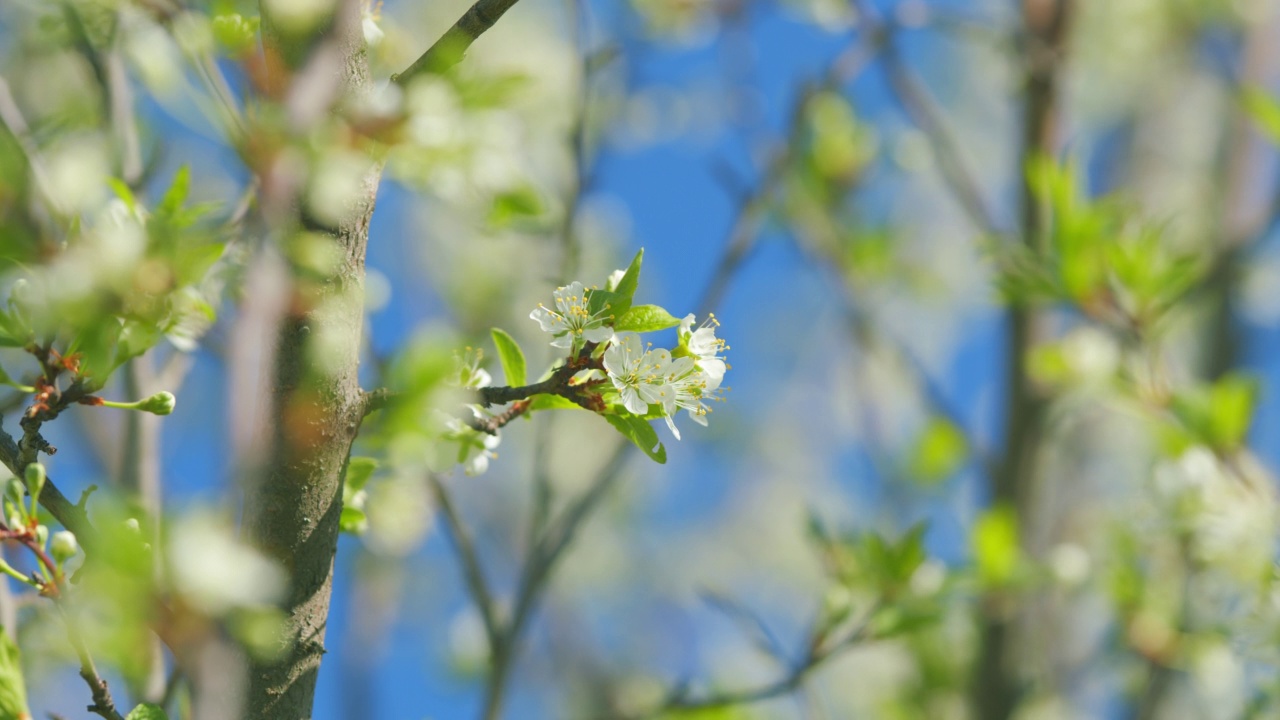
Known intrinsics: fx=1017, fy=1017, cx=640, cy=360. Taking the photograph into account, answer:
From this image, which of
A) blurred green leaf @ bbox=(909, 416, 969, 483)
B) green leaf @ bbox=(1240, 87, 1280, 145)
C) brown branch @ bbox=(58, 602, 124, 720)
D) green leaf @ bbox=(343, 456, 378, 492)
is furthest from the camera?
blurred green leaf @ bbox=(909, 416, 969, 483)

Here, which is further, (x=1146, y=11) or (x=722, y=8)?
(x=1146, y=11)

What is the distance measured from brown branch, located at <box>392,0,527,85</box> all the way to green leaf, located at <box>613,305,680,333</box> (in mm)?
217

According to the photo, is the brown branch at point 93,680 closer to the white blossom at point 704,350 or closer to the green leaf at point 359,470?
the green leaf at point 359,470

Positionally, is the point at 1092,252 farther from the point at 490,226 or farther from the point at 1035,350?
the point at 490,226

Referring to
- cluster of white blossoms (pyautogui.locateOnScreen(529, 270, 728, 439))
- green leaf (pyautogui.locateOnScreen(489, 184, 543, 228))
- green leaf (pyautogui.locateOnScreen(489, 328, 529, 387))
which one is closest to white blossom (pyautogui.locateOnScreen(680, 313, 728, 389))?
cluster of white blossoms (pyautogui.locateOnScreen(529, 270, 728, 439))

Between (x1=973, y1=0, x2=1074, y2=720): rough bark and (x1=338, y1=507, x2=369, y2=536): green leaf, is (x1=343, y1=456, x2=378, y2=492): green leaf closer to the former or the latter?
(x1=338, y1=507, x2=369, y2=536): green leaf

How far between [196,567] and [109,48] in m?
0.94

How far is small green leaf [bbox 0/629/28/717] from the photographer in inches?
29.6

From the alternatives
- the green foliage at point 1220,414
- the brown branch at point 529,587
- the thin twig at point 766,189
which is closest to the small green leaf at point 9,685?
the brown branch at point 529,587

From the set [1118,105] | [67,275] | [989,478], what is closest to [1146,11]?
Answer: [1118,105]

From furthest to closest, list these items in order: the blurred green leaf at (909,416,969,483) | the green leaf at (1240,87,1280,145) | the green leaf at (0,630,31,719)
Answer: the blurred green leaf at (909,416,969,483) → the green leaf at (1240,87,1280,145) → the green leaf at (0,630,31,719)

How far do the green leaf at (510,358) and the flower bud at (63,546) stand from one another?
34 cm

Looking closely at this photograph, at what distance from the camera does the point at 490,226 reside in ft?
4.50

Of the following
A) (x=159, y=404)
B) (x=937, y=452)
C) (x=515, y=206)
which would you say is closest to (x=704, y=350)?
(x=159, y=404)
